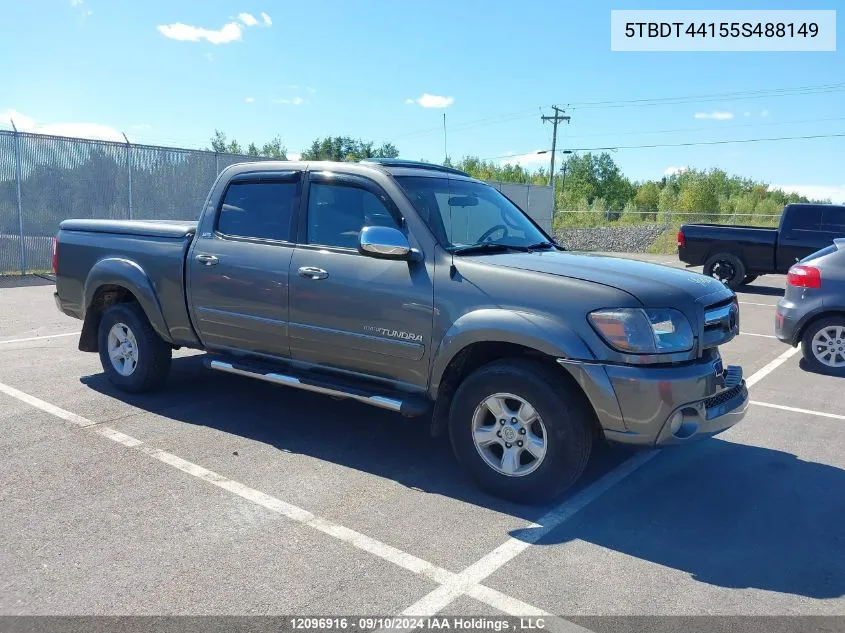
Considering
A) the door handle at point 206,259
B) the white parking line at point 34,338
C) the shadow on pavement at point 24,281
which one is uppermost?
the door handle at point 206,259

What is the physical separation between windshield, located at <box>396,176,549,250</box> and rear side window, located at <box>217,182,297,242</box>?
95 centimetres

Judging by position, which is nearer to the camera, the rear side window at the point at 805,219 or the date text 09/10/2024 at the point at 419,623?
the date text 09/10/2024 at the point at 419,623

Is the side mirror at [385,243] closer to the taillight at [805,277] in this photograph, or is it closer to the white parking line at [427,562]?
the white parking line at [427,562]

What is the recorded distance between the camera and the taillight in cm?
782

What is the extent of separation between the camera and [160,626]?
2.88 m

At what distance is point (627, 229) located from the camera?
4003cm

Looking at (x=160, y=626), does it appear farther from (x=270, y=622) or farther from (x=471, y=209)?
(x=471, y=209)

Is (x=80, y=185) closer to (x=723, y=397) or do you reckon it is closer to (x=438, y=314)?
(x=438, y=314)

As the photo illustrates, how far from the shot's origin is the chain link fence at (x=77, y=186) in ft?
49.5

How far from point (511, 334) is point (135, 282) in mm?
3434

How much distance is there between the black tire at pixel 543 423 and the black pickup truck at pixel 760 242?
1249 centimetres

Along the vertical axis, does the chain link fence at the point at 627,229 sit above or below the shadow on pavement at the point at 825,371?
above

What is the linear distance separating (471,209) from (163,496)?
2.80m

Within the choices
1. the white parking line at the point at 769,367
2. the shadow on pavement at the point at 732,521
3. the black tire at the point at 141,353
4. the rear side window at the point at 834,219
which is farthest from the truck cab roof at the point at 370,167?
the rear side window at the point at 834,219
